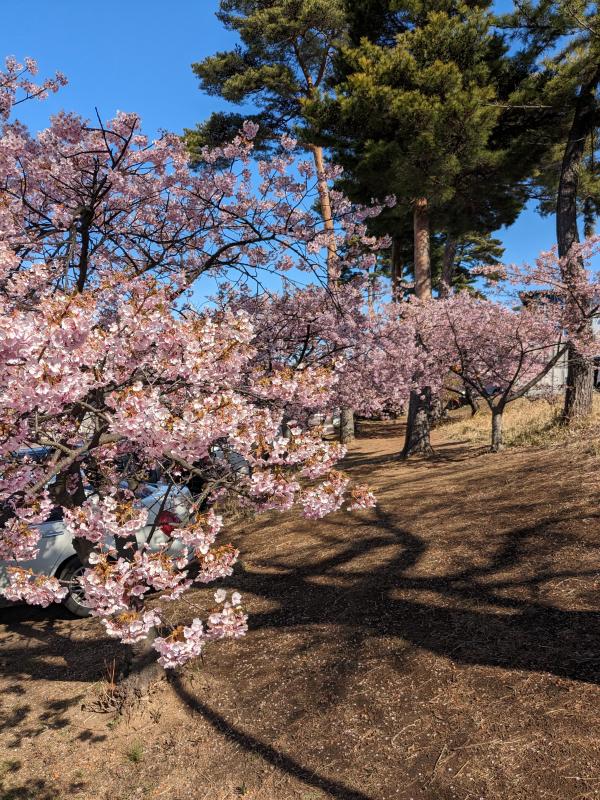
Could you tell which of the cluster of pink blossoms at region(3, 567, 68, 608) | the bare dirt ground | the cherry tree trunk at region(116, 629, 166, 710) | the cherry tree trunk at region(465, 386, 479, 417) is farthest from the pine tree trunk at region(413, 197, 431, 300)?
the cluster of pink blossoms at region(3, 567, 68, 608)

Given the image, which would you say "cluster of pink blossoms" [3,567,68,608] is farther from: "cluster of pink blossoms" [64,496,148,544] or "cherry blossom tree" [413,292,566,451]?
"cherry blossom tree" [413,292,566,451]

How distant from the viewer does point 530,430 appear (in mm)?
11195

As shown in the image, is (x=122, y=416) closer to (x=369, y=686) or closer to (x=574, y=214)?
(x=369, y=686)

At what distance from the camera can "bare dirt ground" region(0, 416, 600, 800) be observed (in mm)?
2904

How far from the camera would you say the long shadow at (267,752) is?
9.43 ft

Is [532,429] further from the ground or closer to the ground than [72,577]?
further from the ground

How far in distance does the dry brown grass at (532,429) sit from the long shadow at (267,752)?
6330 millimetres

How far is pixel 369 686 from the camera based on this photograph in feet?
12.0

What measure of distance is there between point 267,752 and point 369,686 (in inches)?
31.2

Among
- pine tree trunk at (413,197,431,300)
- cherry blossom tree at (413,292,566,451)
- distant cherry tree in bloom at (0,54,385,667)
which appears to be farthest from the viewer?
pine tree trunk at (413,197,431,300)

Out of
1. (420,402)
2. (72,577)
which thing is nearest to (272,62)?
(420,402)

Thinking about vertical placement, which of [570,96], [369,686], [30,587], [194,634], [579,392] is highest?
[570,96]

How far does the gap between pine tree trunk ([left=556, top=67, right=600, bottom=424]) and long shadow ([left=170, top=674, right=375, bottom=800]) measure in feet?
29.2

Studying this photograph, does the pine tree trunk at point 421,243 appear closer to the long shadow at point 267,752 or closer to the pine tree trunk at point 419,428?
the pine tree trunk at point 419,428
